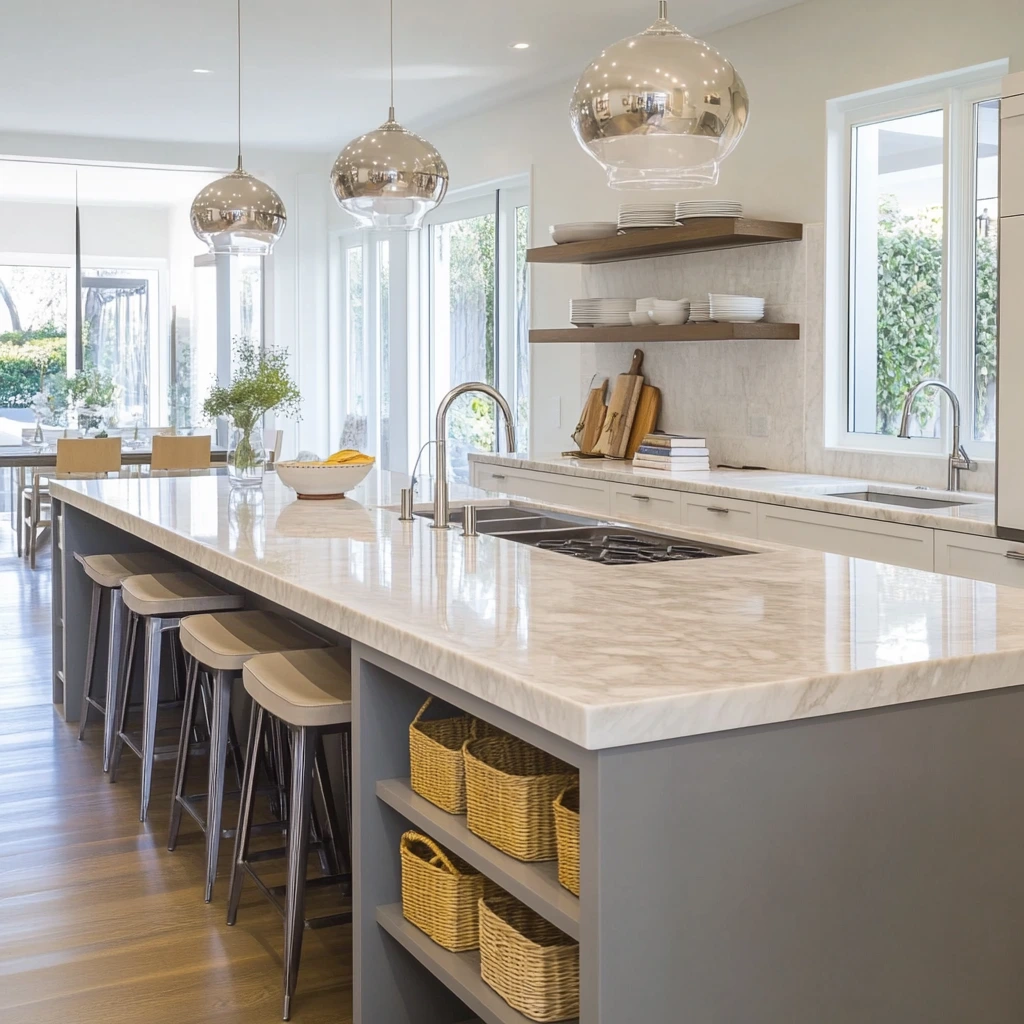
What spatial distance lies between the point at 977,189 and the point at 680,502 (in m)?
1.63

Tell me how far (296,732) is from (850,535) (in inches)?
90.1

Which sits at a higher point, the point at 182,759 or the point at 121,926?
the point at 182,759

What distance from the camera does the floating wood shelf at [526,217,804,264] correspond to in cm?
513

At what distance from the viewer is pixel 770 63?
552cm

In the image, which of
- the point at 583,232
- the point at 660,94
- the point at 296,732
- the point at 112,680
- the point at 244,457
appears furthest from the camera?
the point at 583,232

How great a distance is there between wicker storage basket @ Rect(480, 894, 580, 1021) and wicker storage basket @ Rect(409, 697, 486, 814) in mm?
228

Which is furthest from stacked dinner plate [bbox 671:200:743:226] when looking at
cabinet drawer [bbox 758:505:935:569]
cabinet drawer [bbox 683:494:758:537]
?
cabinet drawer [bbox 758:505:935:569]

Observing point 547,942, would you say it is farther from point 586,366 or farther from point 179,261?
point 179,261

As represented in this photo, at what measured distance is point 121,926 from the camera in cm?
297

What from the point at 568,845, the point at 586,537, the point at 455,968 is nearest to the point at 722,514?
the point at 586,537

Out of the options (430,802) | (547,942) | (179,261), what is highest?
(179,261)

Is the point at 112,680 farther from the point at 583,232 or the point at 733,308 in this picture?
the point at 583,232

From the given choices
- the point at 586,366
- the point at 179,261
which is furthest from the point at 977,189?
the point at 179,261

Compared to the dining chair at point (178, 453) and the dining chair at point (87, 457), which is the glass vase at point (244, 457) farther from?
the dining chair at point (178, 453)
